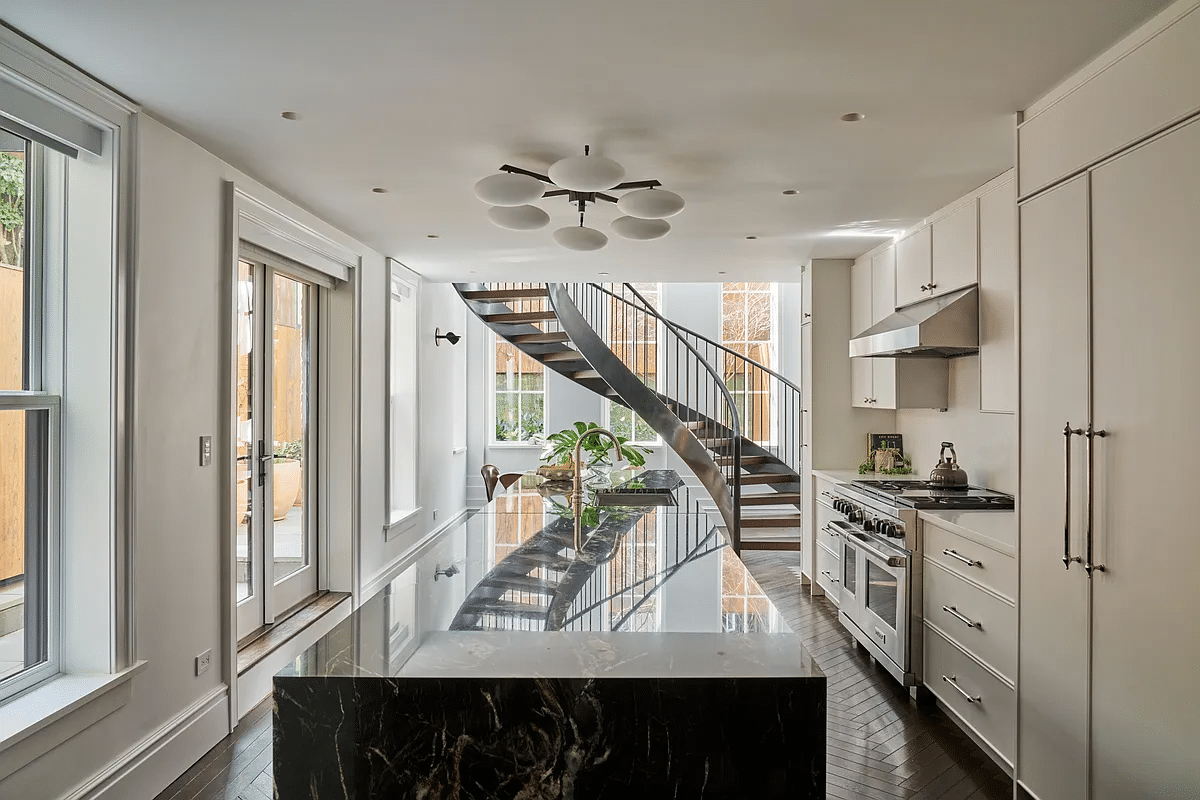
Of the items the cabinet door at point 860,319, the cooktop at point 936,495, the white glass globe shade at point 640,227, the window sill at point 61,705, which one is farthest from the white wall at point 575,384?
the window sill at point 61,705

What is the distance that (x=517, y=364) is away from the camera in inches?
358

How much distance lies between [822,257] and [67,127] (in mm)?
4449

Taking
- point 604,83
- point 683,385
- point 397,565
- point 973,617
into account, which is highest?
point 604,83

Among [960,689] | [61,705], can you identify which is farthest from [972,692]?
[61,705]

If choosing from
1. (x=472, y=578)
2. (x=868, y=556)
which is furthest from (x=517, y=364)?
(x=472, y=578)

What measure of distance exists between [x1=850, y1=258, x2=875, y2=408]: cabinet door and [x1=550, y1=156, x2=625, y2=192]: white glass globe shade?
2.94 meters

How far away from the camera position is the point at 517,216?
3072 mm

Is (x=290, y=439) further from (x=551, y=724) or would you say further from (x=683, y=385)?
(x=683, y=385)

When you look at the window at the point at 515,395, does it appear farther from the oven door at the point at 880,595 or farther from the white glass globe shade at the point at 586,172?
the white glass globe shade at the point at 586,172

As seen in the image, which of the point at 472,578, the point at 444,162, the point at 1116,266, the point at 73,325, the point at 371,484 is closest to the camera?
the point at 472,578

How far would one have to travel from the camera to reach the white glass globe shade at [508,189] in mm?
2752

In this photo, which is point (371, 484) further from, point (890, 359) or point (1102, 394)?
point (1102, 394)

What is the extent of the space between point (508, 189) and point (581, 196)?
0.66m

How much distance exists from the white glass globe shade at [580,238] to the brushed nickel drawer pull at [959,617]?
7.04ft
